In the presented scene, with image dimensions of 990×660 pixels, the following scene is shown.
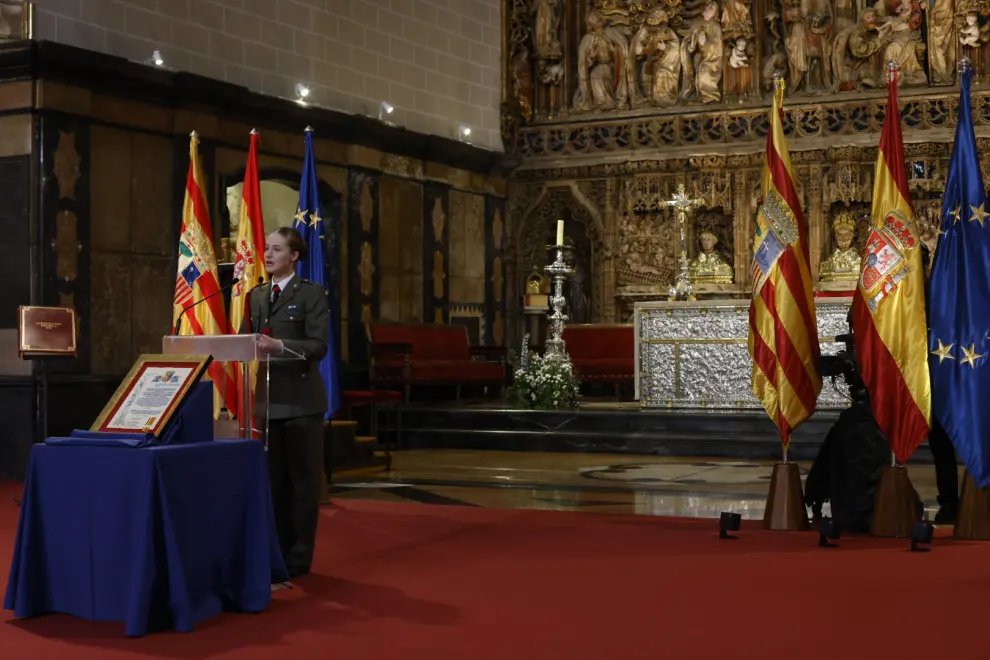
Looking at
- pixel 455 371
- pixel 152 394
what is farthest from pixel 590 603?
pixel 455 371

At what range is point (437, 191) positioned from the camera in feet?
49.5

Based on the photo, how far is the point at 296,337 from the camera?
531 centimetres

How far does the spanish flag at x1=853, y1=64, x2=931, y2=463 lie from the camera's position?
637cm

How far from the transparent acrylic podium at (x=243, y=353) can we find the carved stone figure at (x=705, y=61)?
11.8 metres

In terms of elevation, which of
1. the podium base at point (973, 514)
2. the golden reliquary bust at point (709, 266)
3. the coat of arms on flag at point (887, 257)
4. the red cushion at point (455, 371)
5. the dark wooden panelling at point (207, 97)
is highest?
the dark wooden panelling at point (207, 97)

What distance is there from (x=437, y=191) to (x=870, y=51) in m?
5.56

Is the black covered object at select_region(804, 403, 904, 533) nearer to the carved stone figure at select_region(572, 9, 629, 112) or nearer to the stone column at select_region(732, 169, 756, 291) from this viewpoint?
the stone column at select_region(732, 169, 756, 291)

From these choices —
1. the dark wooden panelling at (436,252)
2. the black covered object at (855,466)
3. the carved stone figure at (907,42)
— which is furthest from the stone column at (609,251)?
the black covered object at (855,466)

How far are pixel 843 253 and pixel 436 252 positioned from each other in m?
4.90

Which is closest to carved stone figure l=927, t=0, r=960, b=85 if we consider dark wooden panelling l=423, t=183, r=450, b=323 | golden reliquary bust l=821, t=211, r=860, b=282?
golden reliquary bust l=821, t=211, r=860, b=282

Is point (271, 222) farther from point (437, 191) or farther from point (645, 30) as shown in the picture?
point (645, 30)

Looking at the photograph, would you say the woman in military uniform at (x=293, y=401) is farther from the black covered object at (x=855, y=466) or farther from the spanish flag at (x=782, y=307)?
the black covered object at (x=855, y=466)

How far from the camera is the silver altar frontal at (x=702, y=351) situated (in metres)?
12.2

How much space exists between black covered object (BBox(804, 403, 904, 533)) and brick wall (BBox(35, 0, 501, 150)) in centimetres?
721
